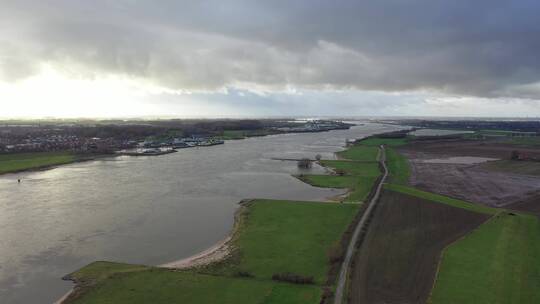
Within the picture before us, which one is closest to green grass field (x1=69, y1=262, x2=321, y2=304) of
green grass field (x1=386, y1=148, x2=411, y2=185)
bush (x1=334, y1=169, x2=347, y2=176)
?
green grass field (x1=386, y1=148, x2=411, y2=185)

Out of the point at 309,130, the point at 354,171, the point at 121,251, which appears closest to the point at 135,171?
the point at 354,171

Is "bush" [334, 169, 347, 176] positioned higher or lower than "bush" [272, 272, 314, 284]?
higher

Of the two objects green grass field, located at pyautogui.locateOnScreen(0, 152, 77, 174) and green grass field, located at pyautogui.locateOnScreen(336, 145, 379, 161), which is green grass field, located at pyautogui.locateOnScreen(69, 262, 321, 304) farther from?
green grass field, located at pyautogui.locateOnScreen(336, 145, 379, 161)

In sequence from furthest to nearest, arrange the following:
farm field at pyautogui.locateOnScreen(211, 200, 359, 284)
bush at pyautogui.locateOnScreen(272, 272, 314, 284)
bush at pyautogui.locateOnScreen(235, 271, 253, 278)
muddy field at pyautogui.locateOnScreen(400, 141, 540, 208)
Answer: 1. muddy field at pyautogui.locateOnScreen(400, 141, 540, 208)
2. farm field at pyautogui.locateOnScreen(211, 200, 359, 284)
3. bush at pyautogui.locateOnScreen(235, 271, 253, 278)
4. bush at pyautogui.locateOnScreen(272, 272, 314, 284)

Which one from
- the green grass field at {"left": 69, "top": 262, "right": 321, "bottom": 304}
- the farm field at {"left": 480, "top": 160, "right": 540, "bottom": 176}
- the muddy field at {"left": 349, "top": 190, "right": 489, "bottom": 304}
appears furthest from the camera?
the farm field at {"left": 480, "top": 160, "right": 540, "bottom": 176}

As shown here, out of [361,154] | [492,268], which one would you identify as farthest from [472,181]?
[492,268]

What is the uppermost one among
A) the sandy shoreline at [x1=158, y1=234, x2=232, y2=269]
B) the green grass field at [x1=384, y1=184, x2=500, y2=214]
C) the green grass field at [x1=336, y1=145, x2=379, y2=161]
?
the green grass field at [x1=336, y1=145, x2=379, y2=161]

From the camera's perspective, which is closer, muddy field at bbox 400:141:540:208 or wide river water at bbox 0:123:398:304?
wide river water at bbox 0:123:398:304

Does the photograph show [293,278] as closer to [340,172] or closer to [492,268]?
[492,268]
